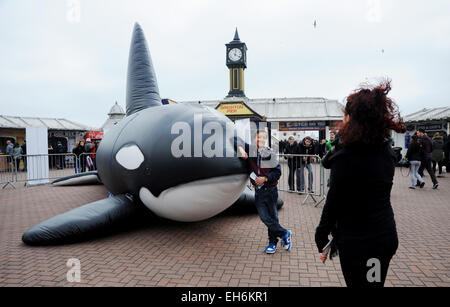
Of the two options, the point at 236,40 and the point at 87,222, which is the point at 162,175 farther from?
the point at 236,40

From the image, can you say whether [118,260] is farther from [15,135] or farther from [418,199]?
[15,135]

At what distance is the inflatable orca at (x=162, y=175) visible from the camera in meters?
3.77

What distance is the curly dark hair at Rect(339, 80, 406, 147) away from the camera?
1749 mm

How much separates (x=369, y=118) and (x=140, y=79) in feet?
19.4

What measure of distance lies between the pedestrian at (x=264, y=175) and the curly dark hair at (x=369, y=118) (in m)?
2.05

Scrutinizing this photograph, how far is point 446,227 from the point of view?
5191 mm

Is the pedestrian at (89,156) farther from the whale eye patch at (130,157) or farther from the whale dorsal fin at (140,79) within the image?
the whale eye patch at (130,157)

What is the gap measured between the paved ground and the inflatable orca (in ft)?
1.20

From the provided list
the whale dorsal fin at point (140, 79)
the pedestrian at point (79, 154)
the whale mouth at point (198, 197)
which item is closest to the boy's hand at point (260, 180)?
the whale mouth at point (198, 197)

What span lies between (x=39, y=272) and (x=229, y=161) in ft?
8.82

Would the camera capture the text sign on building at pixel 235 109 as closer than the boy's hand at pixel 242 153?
No

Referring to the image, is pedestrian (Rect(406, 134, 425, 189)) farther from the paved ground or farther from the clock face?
the clock face
